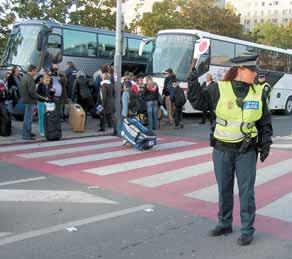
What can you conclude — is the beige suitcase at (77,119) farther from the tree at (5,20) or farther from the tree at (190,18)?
the tree at (190,18)

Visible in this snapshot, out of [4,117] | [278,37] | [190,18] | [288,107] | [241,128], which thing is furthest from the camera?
[278,37]

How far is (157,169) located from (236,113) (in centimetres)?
428

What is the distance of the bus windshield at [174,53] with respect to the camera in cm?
1936

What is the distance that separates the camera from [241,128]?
503 cm

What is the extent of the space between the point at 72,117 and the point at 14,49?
6034 millimetres

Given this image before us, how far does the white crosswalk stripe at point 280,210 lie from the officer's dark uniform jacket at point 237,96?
4.90ft

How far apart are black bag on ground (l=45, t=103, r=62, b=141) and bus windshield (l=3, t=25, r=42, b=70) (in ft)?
20.0

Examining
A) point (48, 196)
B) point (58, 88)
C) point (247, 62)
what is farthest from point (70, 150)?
point (247, 62)

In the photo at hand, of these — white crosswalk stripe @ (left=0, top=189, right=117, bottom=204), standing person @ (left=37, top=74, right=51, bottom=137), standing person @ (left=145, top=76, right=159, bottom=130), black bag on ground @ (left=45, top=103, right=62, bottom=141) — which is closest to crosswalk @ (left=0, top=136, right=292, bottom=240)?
black bag on ground @ (left=45, top=103, right=62, bottom=141)

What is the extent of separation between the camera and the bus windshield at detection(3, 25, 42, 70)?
18.5 metres

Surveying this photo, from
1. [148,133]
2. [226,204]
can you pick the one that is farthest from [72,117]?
→ [226,204]

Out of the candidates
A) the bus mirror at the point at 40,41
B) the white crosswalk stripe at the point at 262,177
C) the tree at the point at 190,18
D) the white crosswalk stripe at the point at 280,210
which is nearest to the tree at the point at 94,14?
the tree at the point at 190,18

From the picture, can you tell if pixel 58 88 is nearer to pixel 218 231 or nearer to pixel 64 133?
pixel 64 133

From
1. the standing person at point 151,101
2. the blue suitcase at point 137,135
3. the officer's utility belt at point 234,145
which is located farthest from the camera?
the standing person at point 151,101
